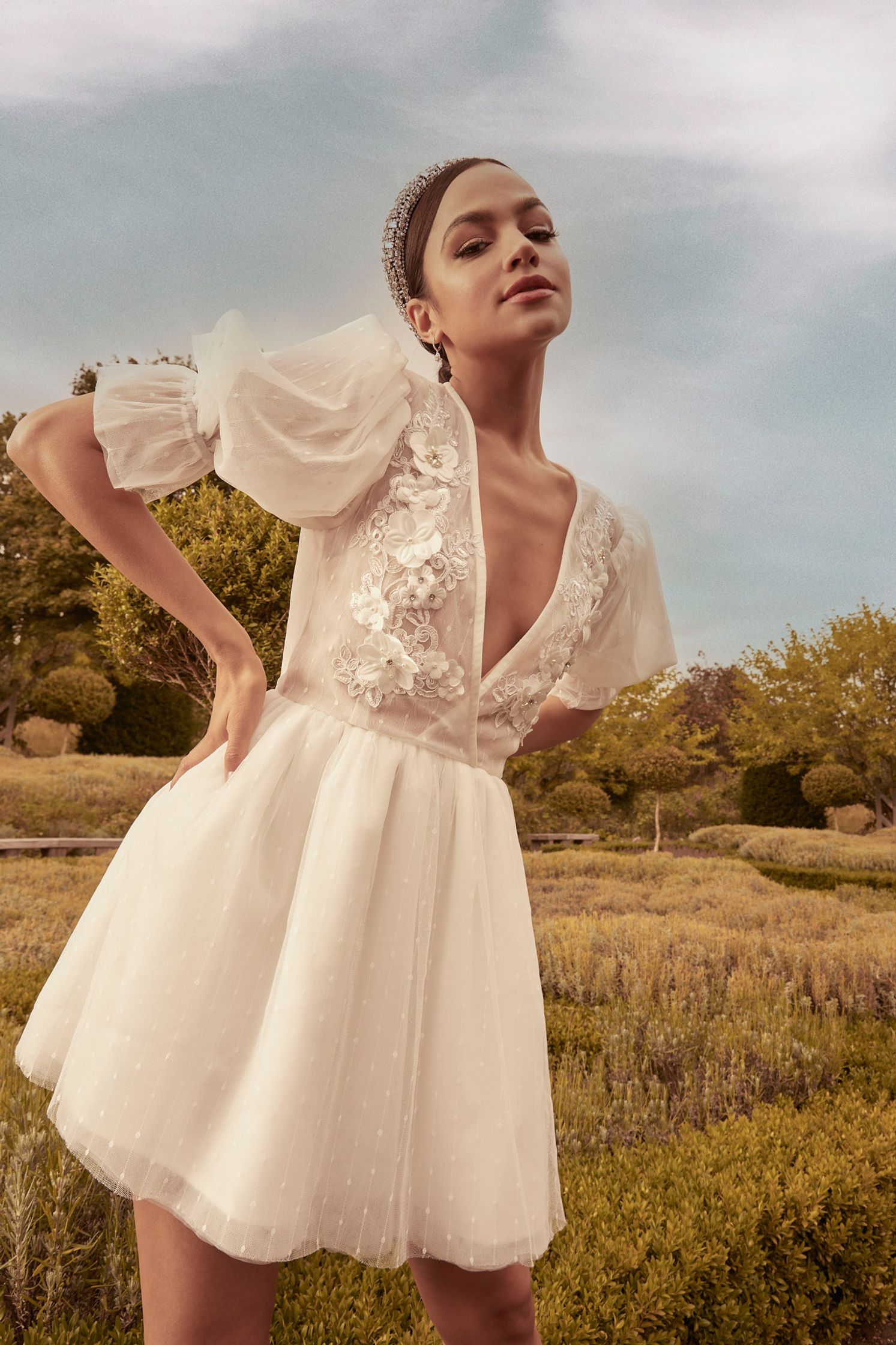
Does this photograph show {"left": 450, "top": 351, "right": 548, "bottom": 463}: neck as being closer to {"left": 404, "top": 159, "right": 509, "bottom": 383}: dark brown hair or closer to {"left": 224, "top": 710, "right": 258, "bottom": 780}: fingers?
{"left": 404, "top": 159, "right": 509, "bottom": 383}: dark brown hair

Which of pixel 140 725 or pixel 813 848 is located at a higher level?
pixel 140 725

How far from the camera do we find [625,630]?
2051 millimetres

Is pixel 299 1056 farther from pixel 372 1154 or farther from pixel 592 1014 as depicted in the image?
pixel 592 1014

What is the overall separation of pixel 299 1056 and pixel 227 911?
0.21 meters

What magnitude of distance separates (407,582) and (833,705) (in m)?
20.7

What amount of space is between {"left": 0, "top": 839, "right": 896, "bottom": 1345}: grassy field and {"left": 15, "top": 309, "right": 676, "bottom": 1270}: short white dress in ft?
4.92

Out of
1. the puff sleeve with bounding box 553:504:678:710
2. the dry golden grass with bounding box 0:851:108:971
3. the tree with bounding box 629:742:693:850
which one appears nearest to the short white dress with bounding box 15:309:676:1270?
the puff sleeve with bounding box 553:504:678:710

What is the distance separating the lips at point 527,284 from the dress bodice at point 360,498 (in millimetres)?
201

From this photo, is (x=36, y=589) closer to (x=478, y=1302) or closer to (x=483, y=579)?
(x=483, y=579)

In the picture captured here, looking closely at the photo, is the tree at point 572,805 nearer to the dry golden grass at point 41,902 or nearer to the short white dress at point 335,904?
the dry golden grass at point 41,902

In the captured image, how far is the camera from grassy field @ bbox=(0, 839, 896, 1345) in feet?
8.23

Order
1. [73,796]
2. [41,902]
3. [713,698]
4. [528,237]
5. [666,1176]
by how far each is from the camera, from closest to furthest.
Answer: [528,237]
[666,1176]
[41,902]
[73,796]
[713,698]

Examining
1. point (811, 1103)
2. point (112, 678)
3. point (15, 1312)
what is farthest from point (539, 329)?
point (112, 678)

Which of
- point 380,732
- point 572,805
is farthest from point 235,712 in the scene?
point 572,805
